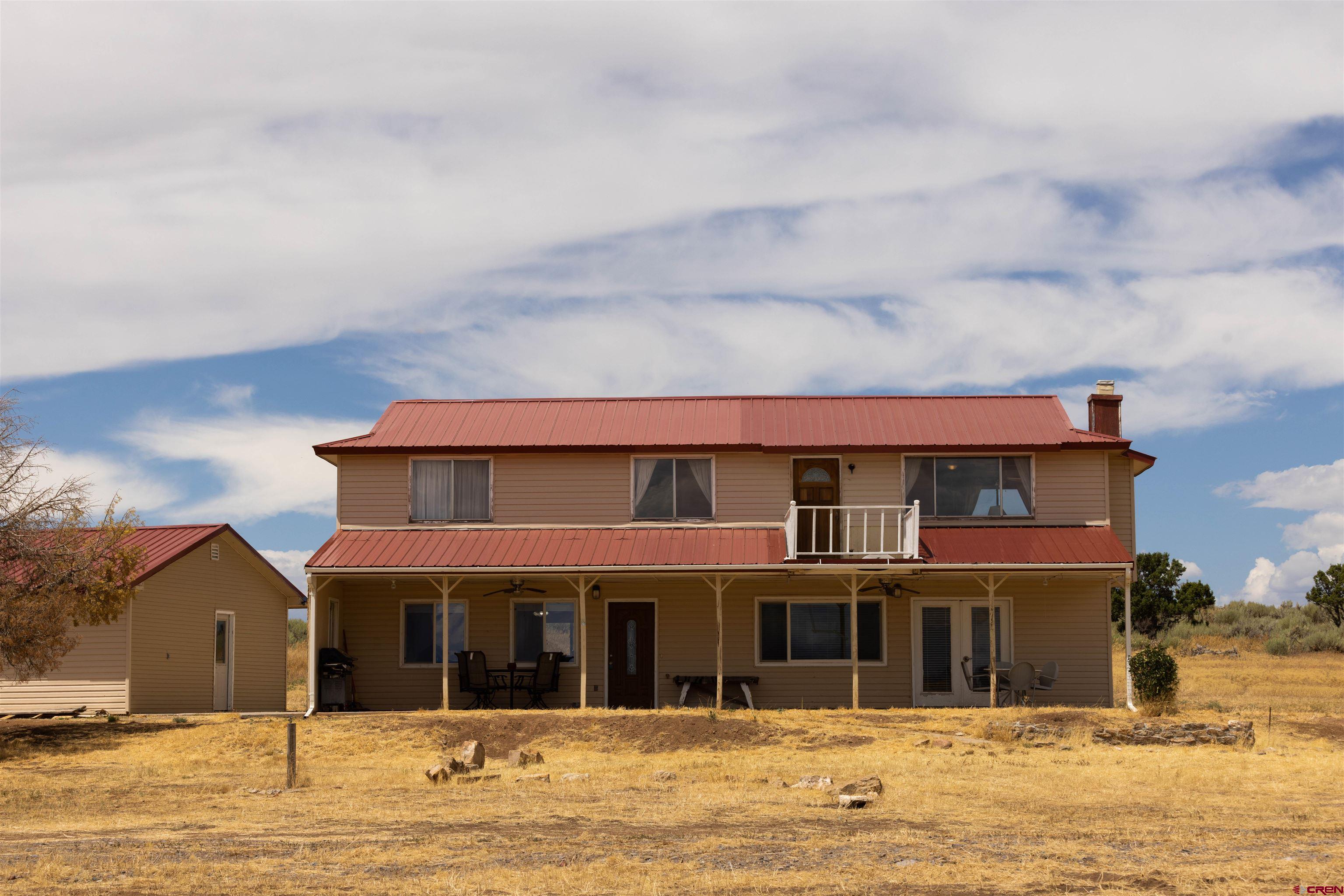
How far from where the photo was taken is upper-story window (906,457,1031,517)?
870 inches

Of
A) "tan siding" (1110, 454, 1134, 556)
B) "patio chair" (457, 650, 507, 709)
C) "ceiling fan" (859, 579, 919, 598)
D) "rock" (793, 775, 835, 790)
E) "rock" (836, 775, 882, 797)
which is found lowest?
"rock" (793, 775, 835, 790)

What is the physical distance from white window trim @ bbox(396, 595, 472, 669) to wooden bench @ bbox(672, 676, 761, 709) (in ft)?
12.3

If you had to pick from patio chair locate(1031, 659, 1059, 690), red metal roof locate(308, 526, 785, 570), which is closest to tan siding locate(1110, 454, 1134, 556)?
patio chair locate(1031, 659, 1059, 690)

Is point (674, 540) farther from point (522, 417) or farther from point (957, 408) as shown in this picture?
point (957, 408)

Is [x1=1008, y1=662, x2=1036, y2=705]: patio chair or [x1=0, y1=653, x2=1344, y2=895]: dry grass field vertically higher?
[x1=1008, y1=662, x2=1036, y2=705]: patio chair

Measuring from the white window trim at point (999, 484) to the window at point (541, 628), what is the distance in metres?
6.22

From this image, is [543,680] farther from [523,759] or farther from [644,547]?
[523,759]

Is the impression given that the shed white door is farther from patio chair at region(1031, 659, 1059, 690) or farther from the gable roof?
patio chair at region(1031, 659, 1059, 690)

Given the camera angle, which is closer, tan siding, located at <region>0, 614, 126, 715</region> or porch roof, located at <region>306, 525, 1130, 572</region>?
porch roof, located at <region>306, 525, 1130, 572</region>

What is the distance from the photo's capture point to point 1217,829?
10617 mm


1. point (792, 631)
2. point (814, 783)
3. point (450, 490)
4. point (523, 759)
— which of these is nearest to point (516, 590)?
point (450, 490)

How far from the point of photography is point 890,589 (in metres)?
21.8

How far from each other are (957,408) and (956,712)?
20.8ft

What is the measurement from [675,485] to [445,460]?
13.4 ft
